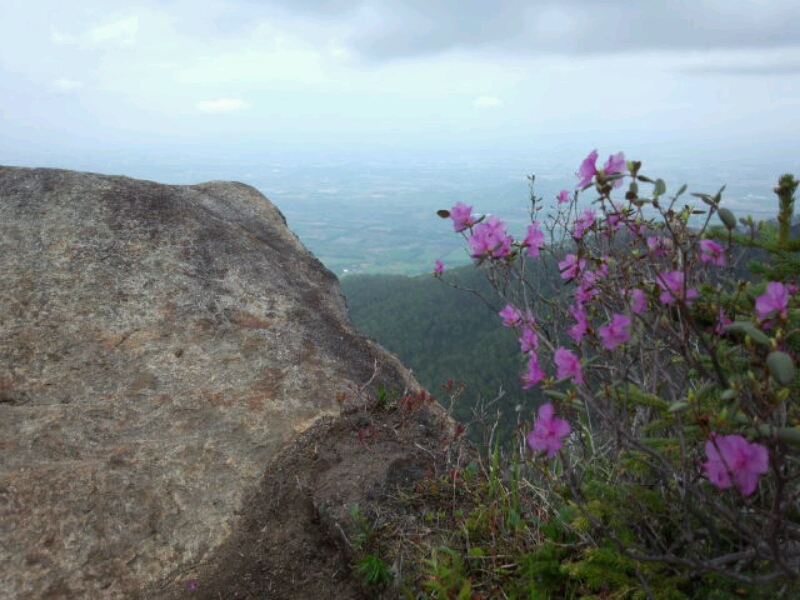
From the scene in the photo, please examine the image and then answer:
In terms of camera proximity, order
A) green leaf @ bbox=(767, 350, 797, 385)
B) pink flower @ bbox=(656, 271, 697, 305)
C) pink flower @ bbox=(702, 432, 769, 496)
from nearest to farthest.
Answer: green leaf @ bbox=(767, 350, 797, 385) < pink flower @ bbox=(702, 432, 769, 496) < pink flower @ bbox=(656, 271, 697, 305)

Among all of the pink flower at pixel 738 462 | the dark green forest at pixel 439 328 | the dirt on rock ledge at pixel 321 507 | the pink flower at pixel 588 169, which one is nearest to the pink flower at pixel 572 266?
the pink flower at pixel 588 169

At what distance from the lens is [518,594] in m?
Answer: 3.06

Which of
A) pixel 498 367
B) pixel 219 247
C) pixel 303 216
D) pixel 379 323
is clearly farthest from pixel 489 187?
pixel 219 247

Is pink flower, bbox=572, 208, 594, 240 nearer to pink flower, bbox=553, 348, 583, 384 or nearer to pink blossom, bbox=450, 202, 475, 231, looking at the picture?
pink blossom, bbox=450, 202, 475, 231

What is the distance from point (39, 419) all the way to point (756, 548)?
4782mm

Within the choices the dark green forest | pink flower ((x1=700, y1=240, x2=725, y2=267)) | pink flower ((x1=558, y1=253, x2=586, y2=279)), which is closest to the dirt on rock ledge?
pink flower ((x1=558, y1=253, x2=586, y2=279))

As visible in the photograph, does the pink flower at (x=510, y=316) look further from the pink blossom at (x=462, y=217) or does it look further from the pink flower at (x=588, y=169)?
the pink flower at (x=588, y=169)

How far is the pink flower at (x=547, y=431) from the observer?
7.61 feet

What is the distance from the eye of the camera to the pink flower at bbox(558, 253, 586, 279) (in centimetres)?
308

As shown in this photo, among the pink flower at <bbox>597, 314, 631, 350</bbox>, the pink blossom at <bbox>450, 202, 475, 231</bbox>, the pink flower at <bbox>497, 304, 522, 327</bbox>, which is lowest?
the pink flower at <bbox>497, 304, 522, 327</bbox>

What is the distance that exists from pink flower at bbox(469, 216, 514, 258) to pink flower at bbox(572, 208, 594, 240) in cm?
103

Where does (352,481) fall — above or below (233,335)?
below

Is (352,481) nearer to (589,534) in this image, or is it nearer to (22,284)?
(589,534)

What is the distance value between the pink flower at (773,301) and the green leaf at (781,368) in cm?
40
